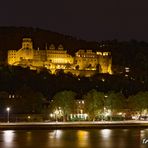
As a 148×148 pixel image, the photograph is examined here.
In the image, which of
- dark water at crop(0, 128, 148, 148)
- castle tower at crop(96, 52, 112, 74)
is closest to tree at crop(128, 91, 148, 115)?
dark water at crop(0, 128, 148, 148)

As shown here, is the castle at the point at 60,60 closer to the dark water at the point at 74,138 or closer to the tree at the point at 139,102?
the tree at the point at 139,102

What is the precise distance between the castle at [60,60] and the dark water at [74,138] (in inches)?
3059

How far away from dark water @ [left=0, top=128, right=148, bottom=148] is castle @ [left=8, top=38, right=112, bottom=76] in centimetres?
7771

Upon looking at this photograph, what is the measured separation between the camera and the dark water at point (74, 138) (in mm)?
60059

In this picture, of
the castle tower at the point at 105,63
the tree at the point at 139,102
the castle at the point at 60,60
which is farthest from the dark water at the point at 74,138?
the castle tower at the point at 105,63

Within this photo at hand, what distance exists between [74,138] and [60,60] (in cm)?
9489

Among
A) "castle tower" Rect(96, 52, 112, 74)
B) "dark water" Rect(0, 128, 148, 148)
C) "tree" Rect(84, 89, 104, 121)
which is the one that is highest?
"castle tower" Rect(96, 52, 112, 74)

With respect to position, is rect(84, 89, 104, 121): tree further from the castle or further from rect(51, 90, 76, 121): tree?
the castle

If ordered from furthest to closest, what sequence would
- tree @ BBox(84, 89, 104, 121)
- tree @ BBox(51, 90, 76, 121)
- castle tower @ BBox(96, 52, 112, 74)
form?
castle tower @ BBox(96, 52, 112, 74), tree @ BBox(51, 90, 76, 121), tree @ BBox(84, 89, 104, 121)

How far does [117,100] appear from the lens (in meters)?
99.1

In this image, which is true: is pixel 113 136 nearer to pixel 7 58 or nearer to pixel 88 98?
pixel 88 98

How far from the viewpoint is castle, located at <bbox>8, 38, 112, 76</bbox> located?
155 metres

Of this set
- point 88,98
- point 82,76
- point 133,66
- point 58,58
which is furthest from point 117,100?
point 133,66

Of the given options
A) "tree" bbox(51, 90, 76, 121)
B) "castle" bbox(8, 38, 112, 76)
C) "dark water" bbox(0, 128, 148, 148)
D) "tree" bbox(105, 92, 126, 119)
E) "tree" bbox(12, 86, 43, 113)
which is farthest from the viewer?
"castle" bbox(8, 38, 112, 76)
